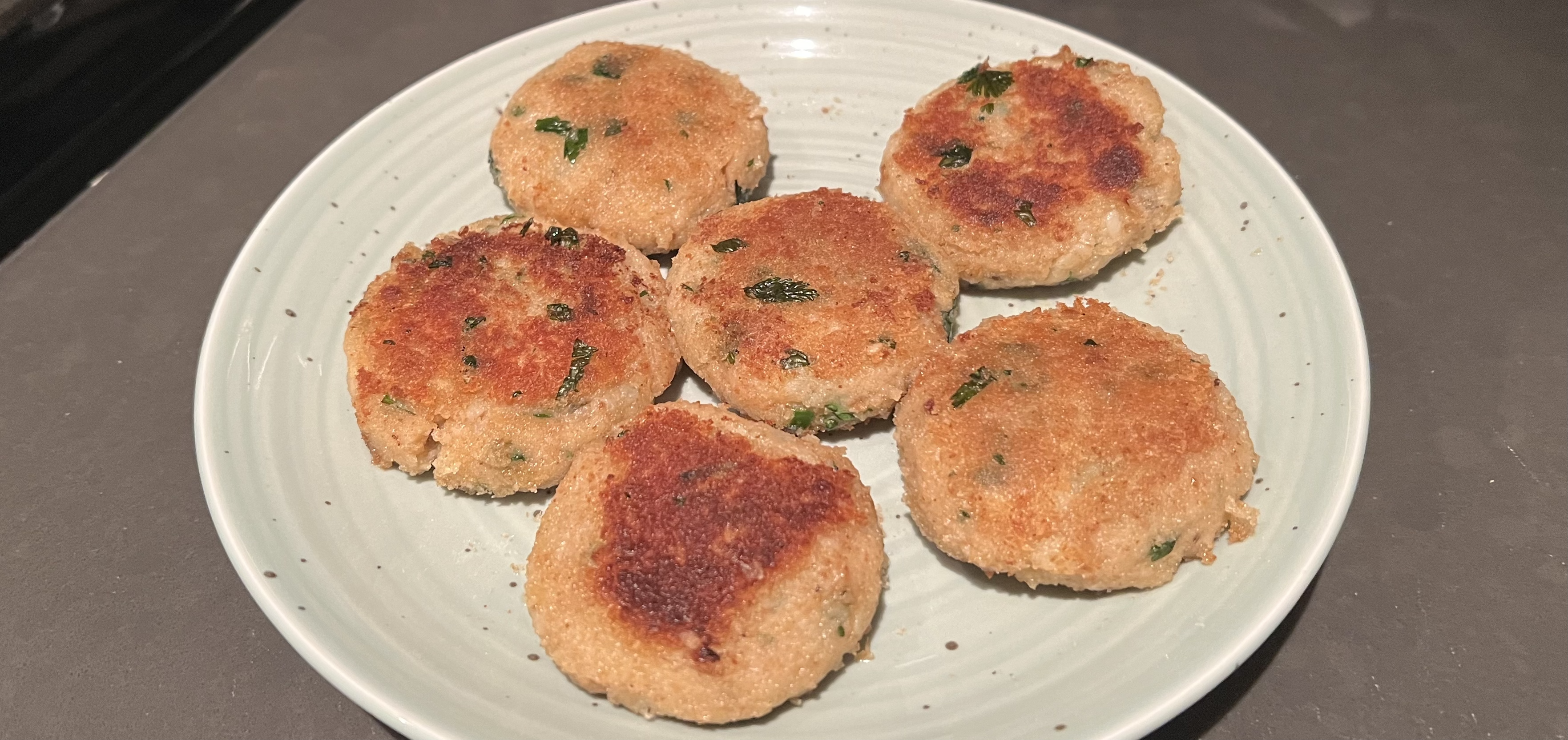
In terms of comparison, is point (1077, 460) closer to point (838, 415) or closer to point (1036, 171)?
point (838, 415)

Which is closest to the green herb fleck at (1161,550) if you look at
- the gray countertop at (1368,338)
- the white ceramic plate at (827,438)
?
the white ceramic plate at (827,438)

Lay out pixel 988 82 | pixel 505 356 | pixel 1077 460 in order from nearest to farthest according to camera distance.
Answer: pixel 1077 460 < pixel 505 356 < pixel 988 82

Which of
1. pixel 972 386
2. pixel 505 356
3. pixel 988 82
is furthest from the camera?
pixel 988 82

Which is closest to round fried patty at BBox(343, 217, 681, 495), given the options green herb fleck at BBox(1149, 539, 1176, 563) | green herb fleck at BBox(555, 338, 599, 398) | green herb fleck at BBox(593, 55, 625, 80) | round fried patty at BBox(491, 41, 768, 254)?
green herb fleck at BBox(555, 338, 599, 398)

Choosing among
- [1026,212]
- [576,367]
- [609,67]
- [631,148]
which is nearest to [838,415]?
[576,367]

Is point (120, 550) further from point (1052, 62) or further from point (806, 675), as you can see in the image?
point (1052, 62)

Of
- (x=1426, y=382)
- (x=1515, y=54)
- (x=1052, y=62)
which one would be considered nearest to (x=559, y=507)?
(x=1052, y=62)

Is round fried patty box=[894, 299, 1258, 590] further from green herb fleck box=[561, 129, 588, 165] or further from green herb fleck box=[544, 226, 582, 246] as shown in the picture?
green herb fleck box=[561, 129, 588, 165]
